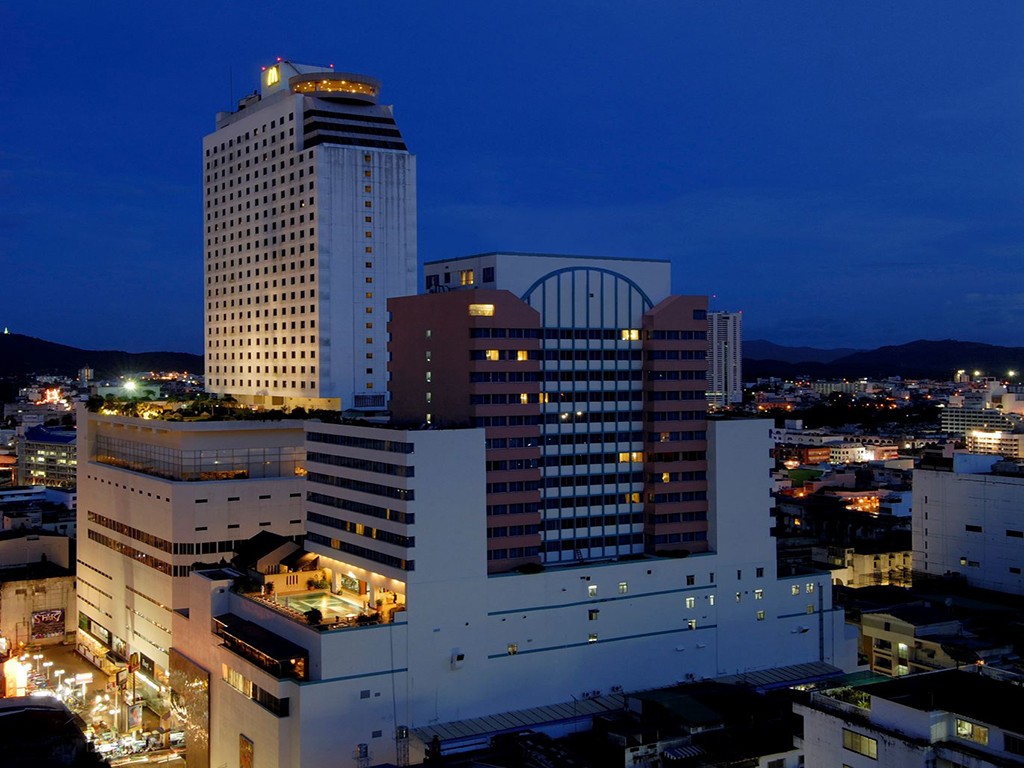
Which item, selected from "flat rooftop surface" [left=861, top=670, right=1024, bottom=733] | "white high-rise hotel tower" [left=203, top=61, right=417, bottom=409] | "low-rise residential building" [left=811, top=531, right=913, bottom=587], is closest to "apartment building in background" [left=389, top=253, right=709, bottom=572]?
"flat rooftop surface" [left=861, top=670, right=1024, bottom=733]

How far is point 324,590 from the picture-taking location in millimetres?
43281

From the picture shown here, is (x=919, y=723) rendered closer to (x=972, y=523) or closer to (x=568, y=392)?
(x=568, y=392)

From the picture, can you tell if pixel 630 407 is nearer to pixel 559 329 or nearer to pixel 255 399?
pixel 559 329

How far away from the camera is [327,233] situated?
210ft

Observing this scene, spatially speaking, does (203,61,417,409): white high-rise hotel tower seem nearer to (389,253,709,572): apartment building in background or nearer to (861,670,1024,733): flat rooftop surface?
(389,253,709,572): apartment building in background

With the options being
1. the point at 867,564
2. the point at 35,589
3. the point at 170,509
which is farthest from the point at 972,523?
the point at 35,589

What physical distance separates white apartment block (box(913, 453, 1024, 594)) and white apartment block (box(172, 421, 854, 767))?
66.4 ft

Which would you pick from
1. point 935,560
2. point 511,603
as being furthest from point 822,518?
point 511,603

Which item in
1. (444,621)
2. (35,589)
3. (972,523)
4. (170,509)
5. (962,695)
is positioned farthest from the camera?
(35,589)

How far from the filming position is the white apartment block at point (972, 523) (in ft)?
192

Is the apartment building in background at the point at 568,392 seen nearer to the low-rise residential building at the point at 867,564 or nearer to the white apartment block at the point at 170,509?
the white apartment block at the point at 170,509

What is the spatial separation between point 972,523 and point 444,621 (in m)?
38.5

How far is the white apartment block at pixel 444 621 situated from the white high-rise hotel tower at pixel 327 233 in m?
22.6

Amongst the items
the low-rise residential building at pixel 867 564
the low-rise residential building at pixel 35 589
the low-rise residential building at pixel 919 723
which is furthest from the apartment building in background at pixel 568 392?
the low-rise residential building at pixel 35 589
